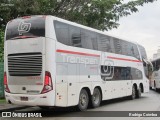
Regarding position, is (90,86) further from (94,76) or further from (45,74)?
(45,74)

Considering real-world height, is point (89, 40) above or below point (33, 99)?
Answer: above

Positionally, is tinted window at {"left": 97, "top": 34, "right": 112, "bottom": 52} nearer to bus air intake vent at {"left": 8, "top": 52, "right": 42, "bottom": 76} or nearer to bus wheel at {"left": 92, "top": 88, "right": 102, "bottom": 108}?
bus wheel at {"left": 92, "top": 88, "right": 102, "bottom": 108}

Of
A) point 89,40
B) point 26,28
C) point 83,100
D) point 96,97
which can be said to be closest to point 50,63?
point 26,28

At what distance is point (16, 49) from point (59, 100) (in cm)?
254

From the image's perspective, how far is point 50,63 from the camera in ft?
44.4

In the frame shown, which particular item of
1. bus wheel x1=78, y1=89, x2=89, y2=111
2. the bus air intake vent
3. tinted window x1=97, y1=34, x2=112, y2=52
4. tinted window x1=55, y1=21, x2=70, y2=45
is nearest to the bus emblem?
the bus air intake vent

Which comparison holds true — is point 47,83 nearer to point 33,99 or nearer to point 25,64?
point 33,99

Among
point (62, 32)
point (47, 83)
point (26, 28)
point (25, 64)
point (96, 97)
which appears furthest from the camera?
point (96, 97)

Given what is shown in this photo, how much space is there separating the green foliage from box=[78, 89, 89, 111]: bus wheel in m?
7.79

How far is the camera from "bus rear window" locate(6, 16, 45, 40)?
13.8m

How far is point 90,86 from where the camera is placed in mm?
16297

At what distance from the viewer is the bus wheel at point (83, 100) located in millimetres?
15406

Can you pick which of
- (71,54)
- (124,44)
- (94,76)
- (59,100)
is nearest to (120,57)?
(124,44)

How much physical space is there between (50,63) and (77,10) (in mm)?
12083
